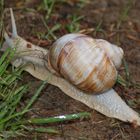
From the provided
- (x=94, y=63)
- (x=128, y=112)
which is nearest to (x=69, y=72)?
(x=94, y=63)

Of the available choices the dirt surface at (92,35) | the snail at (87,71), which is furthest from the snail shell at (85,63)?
the dirt surface at (92,35)

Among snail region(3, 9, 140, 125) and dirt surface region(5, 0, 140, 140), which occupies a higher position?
snail region(3, 9, 140, 125)

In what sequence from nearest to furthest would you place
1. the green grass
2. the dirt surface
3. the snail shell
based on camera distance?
1. the green grass
2. the dirt surface
3. the snail shell

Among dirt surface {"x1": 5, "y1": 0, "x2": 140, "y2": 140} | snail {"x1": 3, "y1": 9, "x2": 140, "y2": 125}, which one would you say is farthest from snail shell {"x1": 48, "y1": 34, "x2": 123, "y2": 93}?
dirt surface {"x1": 5, "y1": 0, "x2": 140, "y2": 140}

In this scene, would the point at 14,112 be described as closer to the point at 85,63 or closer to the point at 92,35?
the point at 85,63

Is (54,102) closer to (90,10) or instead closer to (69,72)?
(69,72)

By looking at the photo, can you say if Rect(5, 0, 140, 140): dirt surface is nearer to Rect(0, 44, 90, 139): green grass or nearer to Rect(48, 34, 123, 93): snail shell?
Rect(0, 44, 90, 139): green grass

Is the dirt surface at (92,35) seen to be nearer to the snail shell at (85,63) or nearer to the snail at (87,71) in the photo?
the snail at (87,71)
